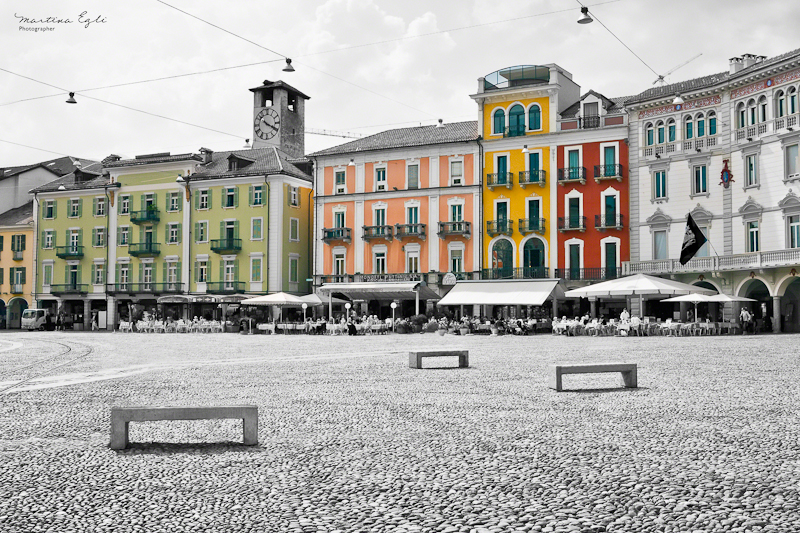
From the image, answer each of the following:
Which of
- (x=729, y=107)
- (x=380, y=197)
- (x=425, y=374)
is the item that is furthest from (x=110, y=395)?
(x=380, y=197)

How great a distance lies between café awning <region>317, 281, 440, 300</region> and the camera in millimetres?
49875

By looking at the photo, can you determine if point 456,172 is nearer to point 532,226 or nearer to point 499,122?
point 499,122

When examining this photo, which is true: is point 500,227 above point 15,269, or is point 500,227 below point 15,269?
above

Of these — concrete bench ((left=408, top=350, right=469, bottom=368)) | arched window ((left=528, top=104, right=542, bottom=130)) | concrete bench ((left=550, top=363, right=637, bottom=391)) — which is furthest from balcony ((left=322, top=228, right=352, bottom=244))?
concrete bench ((left=550, top=363, right=637, bottom=391))

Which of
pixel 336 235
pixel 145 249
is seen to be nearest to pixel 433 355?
pixel 336 235

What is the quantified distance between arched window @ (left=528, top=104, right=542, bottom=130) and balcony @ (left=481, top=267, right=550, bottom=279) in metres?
8.43

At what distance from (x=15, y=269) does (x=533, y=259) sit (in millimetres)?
41494

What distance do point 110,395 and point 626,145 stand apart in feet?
127

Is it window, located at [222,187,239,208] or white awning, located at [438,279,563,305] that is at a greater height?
window, located at [222,187,239,208]

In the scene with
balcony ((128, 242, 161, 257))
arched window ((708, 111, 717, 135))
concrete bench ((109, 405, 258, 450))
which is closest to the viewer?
concrete bench ((109, 405, 258, 450))

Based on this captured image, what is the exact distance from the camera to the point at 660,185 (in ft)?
149

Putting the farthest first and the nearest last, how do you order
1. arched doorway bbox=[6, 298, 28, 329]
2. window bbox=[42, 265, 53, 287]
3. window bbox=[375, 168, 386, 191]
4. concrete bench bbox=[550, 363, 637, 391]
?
1. arched doorway bbox=[6, 298, 28, 329]
2. window bbox=[42, 265, 53, 287]
3. window bbox=[375, 168, 386, 191]
4. concrete bench bbox=[550, 363, 637, 391]

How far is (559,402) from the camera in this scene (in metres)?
11.9

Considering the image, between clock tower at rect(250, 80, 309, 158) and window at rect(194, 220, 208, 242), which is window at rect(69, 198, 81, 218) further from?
clock tower at rect(250, 80, 309, 158)
